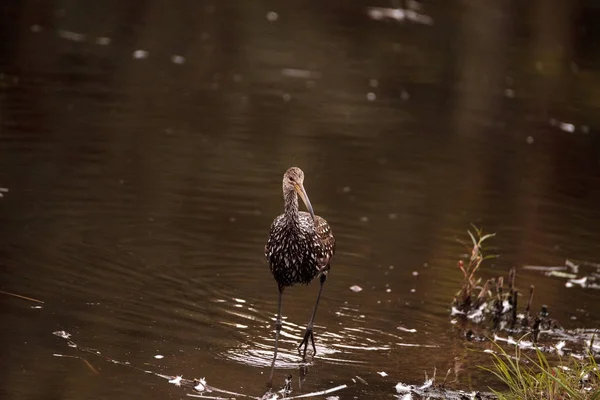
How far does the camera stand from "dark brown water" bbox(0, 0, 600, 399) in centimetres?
848

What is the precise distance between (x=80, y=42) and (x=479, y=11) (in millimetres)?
13915

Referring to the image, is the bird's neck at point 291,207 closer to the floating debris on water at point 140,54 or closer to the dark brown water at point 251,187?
the dark brown water at point 251,187

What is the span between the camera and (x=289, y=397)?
753 centimetres

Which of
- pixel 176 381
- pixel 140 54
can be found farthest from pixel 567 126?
pixel 176 381

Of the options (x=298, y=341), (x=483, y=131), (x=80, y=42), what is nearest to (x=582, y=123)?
(x=483, y=131)

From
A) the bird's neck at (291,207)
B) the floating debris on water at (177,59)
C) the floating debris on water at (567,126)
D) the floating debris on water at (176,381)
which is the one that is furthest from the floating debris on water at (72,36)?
the floating debris on water at (176,381)

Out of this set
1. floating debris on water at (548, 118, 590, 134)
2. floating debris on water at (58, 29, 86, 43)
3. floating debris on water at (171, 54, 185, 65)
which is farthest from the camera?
floating debris on water at (58, 29, 86, 43)

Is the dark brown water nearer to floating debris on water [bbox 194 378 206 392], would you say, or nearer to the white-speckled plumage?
floating debris on water [bbox 194 378 206 392]

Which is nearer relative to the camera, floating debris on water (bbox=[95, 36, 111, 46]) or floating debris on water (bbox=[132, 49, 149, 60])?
floating debris on water (bbox=[132, 49, 149, 60])

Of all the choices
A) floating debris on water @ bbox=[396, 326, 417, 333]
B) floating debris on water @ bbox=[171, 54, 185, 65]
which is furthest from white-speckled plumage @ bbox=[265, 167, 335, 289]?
floating debris on water @ bbox=[171, 54, 185, 65]

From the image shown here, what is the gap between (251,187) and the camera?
13039 mm

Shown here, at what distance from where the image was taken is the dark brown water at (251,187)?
848cm

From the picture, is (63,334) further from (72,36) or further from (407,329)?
(72,36)

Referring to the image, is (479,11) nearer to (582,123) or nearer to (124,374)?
(582,123)
